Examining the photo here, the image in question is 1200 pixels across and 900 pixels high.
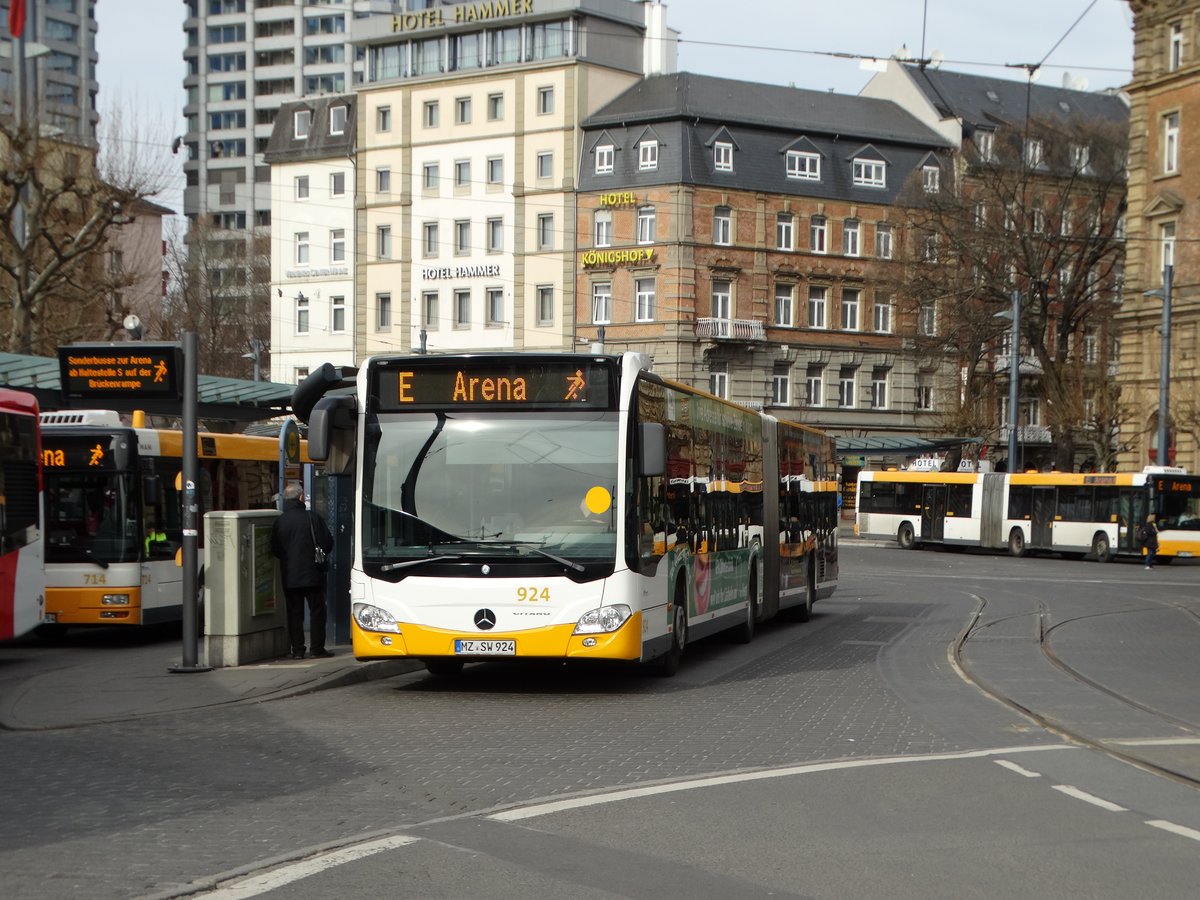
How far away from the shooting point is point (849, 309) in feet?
252

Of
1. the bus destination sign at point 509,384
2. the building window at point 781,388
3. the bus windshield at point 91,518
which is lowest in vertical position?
the bus windshield at point 91,518

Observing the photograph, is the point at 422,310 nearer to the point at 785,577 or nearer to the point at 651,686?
the point at 785,577

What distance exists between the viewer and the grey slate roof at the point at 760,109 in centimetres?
7338

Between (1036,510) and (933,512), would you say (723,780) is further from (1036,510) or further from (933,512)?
(933,512)

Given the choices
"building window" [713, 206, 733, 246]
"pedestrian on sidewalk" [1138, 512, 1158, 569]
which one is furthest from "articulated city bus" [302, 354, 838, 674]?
"building window" [713, 206, 733, 246]

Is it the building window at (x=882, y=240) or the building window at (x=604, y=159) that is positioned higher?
the building window at (x=604, y=159)

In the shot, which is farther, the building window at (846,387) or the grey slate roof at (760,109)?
the building window at (846,387)

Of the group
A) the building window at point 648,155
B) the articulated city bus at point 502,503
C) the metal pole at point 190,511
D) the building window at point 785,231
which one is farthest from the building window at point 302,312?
the articulated city bus at point 502,503

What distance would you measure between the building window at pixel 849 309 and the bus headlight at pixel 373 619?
208ft

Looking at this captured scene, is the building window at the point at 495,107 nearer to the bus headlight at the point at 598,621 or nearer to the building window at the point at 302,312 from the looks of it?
the building window at the point at 302,312

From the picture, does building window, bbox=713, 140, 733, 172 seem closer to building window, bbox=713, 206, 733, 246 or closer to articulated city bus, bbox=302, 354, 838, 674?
building window, bbox=713, 206, 733, 246

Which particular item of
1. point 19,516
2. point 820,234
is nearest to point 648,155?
point 820,234

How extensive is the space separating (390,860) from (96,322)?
4286cm

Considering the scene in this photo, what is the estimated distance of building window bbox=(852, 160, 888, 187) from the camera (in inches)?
3017
